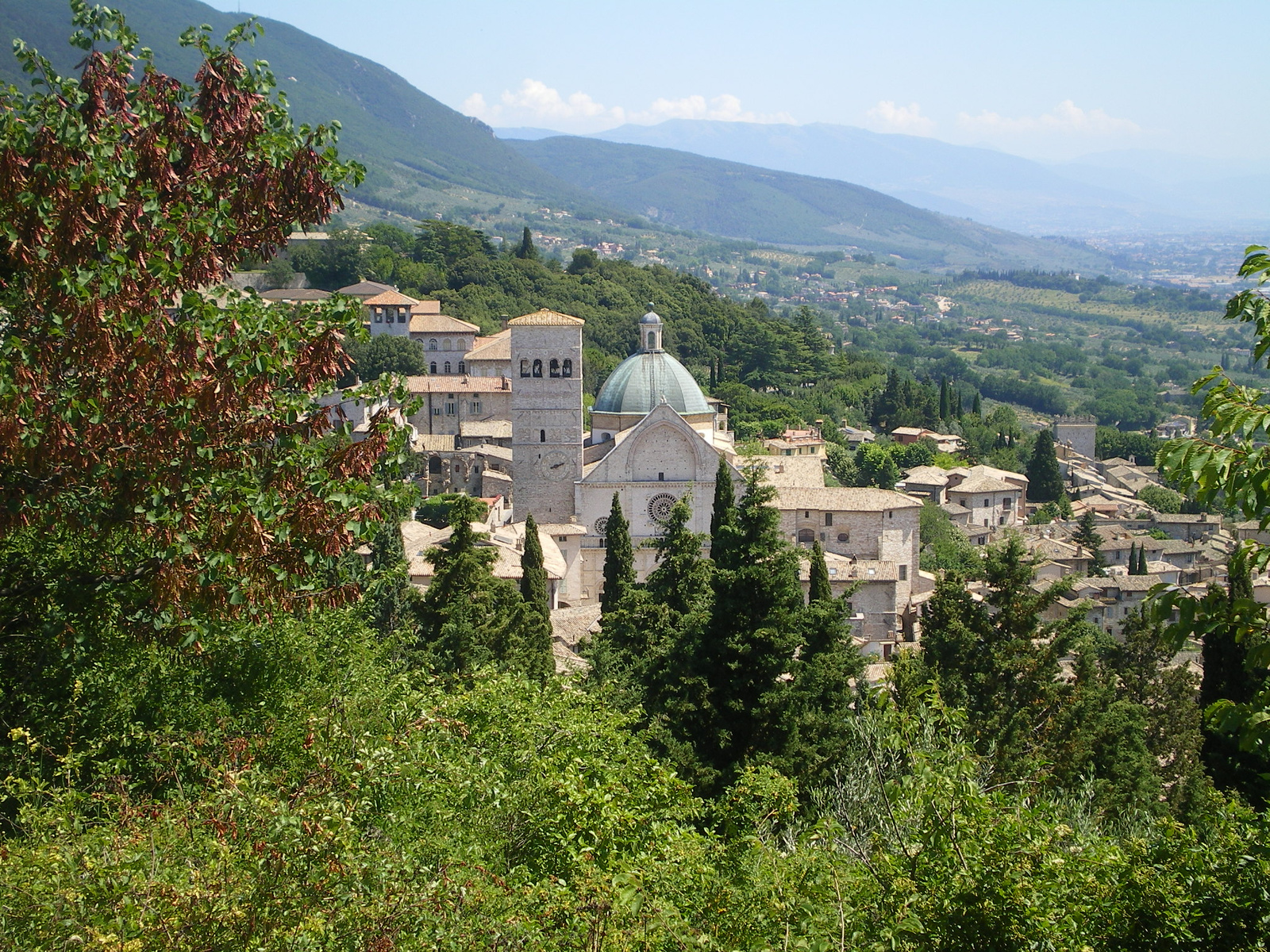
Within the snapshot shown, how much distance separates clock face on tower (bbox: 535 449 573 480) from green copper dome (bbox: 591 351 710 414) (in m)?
→ 3.16

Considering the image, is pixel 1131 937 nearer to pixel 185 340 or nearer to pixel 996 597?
pixel 185 340

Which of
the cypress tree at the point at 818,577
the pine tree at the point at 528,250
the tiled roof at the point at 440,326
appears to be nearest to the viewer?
the cypress tree at the point at 818,577

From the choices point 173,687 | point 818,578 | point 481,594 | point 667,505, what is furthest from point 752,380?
point 173,687

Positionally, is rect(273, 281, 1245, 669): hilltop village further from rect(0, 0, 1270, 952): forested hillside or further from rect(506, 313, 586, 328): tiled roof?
rect(0, 0, 1270, 952): forested hillside

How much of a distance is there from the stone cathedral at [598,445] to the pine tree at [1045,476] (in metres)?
27.8

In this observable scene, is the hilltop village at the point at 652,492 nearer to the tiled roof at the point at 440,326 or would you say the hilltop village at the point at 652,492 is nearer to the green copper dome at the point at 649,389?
the green copper dome at the point at 649,389

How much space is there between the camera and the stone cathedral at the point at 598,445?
41.1 metres

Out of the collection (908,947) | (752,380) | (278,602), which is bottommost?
(752,380)

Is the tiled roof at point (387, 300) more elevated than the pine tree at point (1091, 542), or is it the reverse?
the tiled roof at point (387, 300)

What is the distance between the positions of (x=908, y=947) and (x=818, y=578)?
2247cm

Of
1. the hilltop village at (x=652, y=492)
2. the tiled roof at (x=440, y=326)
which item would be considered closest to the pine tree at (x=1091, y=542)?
the hilltop village at (x=652, y=492)

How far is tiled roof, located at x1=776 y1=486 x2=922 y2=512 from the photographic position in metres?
42.7

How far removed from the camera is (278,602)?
926 cm

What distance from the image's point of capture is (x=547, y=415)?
143 ft
